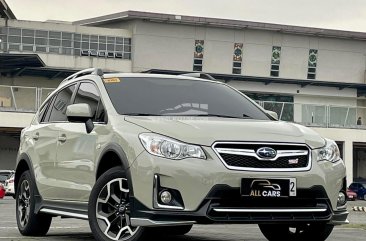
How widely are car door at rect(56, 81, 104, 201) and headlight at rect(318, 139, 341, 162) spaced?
2.11 metres

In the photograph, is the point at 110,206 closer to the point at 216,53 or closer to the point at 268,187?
the point at 268,187

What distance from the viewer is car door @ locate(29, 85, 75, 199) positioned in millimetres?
9125

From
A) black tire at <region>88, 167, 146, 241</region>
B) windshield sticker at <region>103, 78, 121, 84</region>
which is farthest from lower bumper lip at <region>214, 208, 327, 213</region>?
windshield sticker at <region>103, 78, 121, 84</region>

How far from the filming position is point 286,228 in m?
8.79

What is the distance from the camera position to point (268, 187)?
689cm

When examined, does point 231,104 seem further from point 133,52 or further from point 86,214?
point 133,52

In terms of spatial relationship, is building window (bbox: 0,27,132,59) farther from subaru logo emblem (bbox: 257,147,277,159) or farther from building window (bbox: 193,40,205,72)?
subaru logo emblem (bbox: 257,147,277,159)

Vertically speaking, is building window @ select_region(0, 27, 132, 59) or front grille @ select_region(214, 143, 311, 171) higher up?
front grille @ select_region(214, 143, 311, 171)

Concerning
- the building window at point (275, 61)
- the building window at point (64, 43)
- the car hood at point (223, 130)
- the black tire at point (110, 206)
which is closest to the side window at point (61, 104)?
the black tire at point (110, 206)

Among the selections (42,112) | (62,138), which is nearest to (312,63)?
(42,112)

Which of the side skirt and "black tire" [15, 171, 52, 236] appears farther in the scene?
"black tire" [15, 171, 52, 236]

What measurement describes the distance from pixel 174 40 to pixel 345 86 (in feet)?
57.1

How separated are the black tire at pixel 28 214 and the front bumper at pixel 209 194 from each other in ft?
9.52

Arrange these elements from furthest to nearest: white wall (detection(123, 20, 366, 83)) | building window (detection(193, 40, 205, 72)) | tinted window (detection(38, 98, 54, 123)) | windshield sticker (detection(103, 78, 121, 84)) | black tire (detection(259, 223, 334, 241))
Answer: building window (detection(193, 40, 205, 72)) → white wall (detection(123, 20, 366, 83)) → tinted window (detection(38, 98, 54, 123)) → windshield sticker (detection(103, 78, 121, 84)) → black tire (detection(259, 223, 334, 241))
